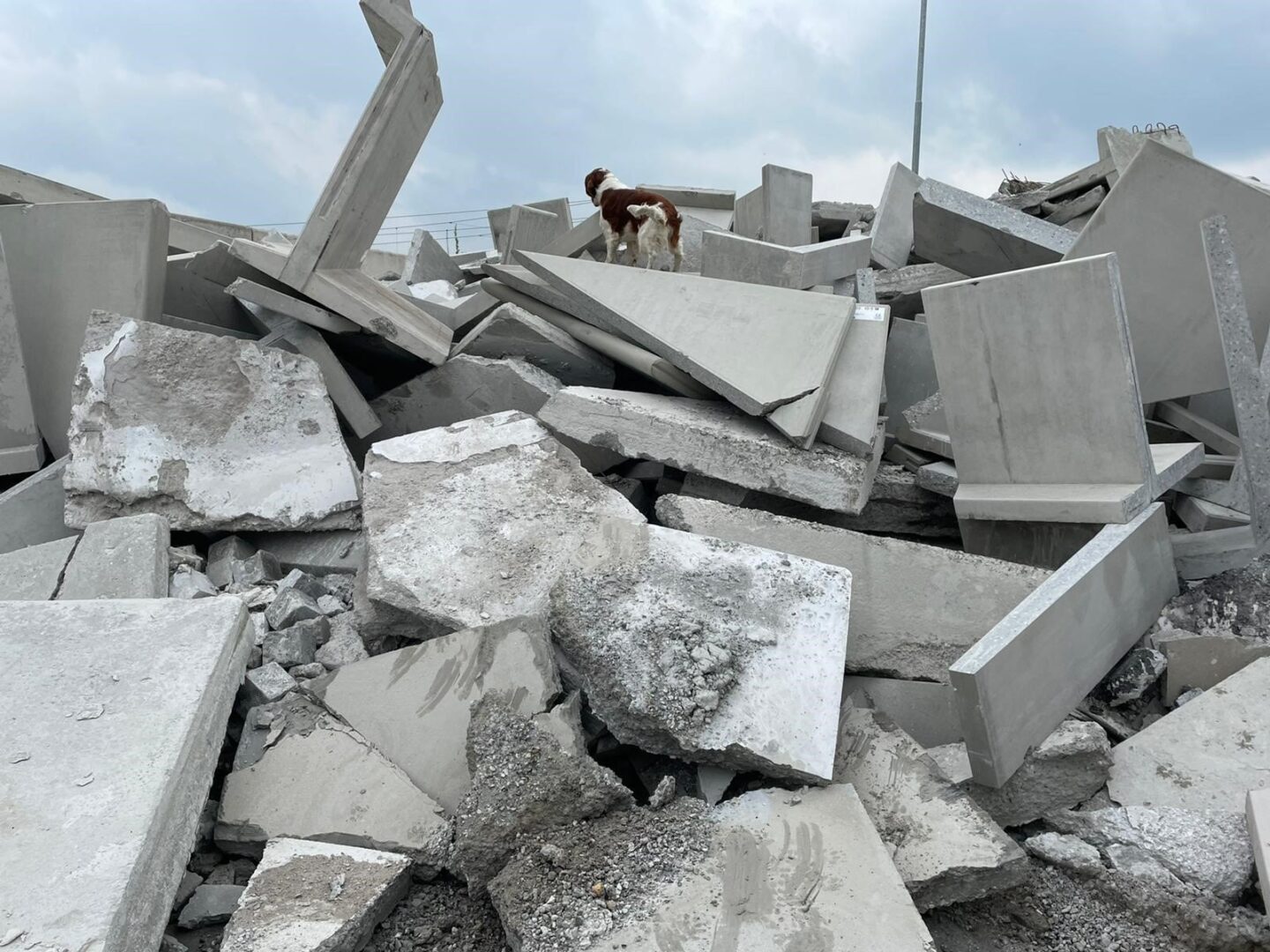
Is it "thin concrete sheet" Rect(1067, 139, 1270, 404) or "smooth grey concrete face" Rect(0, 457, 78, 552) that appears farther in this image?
"thin concrete sheet" Rect(1067, 139, 1270, 404)

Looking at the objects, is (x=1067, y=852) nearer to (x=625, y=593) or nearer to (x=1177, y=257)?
(x=625, y=593)

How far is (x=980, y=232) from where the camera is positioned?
18.4 feet

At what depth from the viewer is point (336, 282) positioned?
4484 millimetres

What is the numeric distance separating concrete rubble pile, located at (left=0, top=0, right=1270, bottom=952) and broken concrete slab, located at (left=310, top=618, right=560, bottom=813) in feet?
0.04

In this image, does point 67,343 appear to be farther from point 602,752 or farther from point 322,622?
point 602,752

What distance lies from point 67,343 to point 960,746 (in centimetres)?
426

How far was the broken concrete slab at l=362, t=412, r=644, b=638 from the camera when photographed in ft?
9.57

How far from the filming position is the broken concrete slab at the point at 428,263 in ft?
23.3

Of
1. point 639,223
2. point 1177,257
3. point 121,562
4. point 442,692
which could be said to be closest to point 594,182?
point 639,223

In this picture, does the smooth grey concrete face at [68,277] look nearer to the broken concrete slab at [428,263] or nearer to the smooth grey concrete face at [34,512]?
the smooth grey concrete face at [34,512]

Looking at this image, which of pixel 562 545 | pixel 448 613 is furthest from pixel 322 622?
pixel 562 545

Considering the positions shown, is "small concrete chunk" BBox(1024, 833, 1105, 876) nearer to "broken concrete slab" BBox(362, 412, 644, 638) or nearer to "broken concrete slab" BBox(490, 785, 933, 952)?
"broken concrete slab" BBox(490, 785, 933, 952)

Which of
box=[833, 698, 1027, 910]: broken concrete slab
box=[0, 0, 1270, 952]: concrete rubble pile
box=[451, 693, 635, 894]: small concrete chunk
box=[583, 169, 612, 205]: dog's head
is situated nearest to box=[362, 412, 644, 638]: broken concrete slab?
box=[0, 0, 1270, 952]: concrete rubble pile

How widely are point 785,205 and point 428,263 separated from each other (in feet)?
9.26
